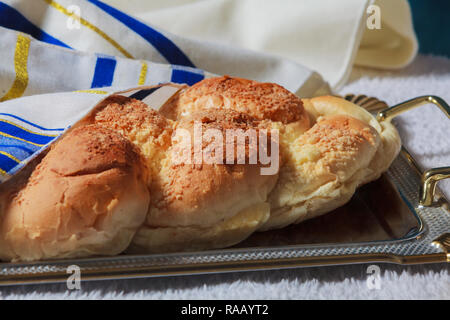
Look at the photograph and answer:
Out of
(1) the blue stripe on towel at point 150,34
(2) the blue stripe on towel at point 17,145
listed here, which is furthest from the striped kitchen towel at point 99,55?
(2) the blue stripe on towel at point 17,145

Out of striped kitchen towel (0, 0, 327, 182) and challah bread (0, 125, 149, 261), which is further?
striped kitchen towel (0, 0, 327, 182)

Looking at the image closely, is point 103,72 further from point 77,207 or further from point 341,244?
point 341,244

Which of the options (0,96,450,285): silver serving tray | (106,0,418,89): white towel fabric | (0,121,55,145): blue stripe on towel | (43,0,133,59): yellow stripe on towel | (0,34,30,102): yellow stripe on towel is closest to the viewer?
(0,96,450,285): silver serving tray

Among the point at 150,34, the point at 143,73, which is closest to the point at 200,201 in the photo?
the point at 143,73

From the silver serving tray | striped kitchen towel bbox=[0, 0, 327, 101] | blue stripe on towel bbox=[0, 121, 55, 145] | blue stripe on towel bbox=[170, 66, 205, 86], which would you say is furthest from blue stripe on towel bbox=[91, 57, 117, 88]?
the silver serving tray

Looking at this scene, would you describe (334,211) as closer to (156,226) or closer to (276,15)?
(156,226)

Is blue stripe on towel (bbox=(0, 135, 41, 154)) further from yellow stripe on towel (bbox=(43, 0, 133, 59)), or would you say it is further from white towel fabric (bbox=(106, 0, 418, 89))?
white towel fabric (bbox=(106, 0, 418, 89))

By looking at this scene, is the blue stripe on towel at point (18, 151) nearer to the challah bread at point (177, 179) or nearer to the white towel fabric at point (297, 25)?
the challah bread at point (177, 179)
